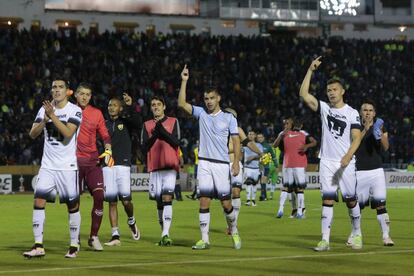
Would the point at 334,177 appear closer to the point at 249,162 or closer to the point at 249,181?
the point at 249,181

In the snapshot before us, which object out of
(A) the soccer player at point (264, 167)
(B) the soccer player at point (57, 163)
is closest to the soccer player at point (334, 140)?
(B) the soccer player at point (57, 163)

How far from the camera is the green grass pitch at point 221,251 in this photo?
1277cm

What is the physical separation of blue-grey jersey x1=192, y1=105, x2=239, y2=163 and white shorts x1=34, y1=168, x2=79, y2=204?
2418mm

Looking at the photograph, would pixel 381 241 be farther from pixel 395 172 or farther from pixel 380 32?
pixel 380 32

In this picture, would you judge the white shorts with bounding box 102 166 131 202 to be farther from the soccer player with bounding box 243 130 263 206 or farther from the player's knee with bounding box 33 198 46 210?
the soccer player with bounding box 243 130 263 206

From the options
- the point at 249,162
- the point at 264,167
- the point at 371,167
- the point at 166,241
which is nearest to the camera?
the point at 166,241

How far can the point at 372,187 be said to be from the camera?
16625 mm

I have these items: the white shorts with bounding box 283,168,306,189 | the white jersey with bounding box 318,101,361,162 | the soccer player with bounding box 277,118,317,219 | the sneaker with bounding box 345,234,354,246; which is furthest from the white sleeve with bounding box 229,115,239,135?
the white shorts with bounding box 283,168,306,189

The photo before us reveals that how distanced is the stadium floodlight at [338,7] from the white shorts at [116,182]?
65.1m

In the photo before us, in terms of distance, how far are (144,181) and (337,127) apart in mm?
29870

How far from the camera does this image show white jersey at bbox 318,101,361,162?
50.7 feet

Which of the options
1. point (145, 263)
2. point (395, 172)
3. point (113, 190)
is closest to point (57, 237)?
point (113, 190)

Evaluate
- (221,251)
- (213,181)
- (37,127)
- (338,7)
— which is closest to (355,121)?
(213,181)

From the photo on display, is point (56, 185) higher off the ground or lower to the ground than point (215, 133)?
lower
